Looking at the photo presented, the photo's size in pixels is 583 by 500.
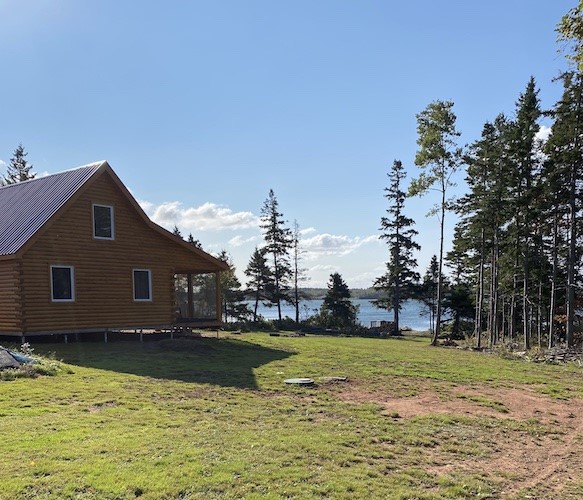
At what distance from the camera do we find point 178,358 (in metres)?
13.8

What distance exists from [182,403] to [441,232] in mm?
21224

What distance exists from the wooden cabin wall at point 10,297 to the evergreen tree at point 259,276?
26.2 m

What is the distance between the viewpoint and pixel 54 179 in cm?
1798

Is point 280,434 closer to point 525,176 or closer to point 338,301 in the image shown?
point 525,176

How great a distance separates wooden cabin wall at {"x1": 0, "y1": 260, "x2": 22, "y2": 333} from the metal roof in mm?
567

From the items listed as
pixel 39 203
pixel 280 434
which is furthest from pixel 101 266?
pixel 280 434

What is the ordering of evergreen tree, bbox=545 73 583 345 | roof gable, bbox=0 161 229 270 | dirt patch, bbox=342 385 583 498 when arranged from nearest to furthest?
dirt patch, bbox=342 385 583 498, roof gable, bbox=0 161 229 270, evergreen tree, bbox=545 73 583 345

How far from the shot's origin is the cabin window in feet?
55.5

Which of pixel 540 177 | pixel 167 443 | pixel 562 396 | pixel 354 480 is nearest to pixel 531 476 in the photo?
pixel 354 480

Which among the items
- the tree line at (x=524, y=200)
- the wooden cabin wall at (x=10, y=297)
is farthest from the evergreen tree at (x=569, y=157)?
the wooden cabin wall at (x=10, y=297)

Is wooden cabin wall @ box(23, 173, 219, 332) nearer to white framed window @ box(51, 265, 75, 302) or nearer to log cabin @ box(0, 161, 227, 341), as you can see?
log cabin @ box(0, 161, 227, 341)

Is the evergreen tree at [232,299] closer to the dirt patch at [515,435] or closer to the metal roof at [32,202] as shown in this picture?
the metal roof at [32,202]

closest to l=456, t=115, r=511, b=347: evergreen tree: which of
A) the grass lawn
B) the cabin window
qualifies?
the grass lawn

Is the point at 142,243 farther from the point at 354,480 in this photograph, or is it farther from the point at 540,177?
the point at 540,177
